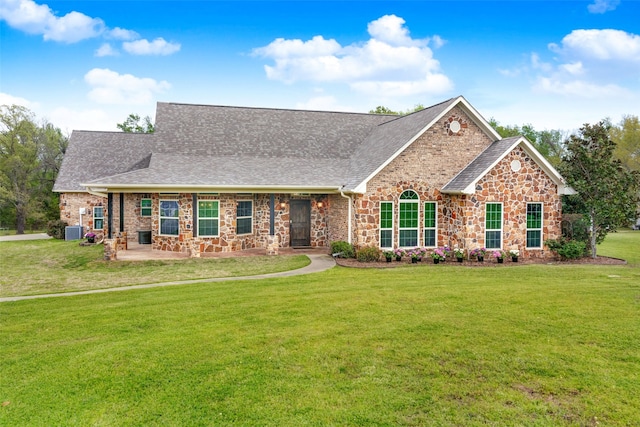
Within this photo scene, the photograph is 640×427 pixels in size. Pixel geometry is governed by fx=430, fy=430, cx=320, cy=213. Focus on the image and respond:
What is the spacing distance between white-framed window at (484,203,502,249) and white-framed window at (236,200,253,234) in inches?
369

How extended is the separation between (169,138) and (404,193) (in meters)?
10.6

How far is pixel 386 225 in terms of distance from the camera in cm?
1605

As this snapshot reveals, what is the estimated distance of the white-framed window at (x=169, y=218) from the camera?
17625mm

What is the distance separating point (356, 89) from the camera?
155 ft

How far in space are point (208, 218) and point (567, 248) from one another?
44.9ft

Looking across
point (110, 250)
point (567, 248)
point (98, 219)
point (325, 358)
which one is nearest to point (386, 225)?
point (567, 248)

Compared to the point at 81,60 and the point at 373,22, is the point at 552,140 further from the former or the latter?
the point at 81,60

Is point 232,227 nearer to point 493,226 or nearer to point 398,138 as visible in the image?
point 398,138

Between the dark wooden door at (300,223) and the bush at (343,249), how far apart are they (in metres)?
2.85

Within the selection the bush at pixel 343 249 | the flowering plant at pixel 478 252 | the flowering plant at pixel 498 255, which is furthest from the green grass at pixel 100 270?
the flowering plant at pixel 498 255

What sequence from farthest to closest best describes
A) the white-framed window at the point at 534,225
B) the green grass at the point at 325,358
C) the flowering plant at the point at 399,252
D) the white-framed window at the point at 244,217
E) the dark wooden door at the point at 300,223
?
1. the dark wooden door at the point at 300,223
2. the white-framed window at the point at 244,217
3. the white-framed window at the point at 534,225
4. the flowering plant at the point at 399,252
5. the green grass at the point at 325,358

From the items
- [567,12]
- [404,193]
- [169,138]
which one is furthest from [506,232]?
[169,138]

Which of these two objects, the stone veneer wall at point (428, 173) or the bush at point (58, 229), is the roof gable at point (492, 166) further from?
the bush at point (58, 229)

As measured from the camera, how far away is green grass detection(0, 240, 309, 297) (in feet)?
38.5
